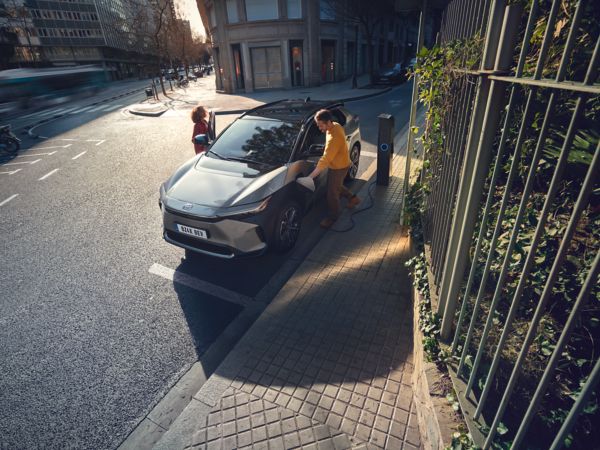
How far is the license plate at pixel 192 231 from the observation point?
411 centimetres

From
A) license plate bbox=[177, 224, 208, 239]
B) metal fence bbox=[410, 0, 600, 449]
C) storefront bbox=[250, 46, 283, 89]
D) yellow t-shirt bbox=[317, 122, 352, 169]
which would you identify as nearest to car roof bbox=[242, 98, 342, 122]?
yellow t-shirt bbox=[317, 122, 352, 169]

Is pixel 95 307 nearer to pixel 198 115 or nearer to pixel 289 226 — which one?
pixel 289 226

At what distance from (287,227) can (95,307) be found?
101 inches

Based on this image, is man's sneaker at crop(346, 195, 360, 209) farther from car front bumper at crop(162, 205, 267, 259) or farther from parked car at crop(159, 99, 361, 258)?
car front bumper at crop(162, 205, 267, 259)

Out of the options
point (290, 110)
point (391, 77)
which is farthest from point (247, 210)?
point (391, 77)

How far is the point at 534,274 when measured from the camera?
2137 mm

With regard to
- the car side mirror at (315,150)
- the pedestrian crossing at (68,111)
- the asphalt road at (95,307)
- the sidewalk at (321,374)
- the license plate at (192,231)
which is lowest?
the asphalt road at (95,307)

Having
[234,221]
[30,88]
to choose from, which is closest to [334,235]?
[234,221]

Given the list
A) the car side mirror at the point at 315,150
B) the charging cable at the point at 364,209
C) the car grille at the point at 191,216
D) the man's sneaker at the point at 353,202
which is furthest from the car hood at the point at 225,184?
the man's sneaker at the point at 353,202

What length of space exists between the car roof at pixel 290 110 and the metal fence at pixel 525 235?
3220 mm

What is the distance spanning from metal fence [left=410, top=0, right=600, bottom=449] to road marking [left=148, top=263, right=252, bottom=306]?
2.36m

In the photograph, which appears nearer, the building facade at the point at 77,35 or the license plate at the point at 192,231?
the license plate at the point at 192,231

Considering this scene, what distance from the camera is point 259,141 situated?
5113 millimetres

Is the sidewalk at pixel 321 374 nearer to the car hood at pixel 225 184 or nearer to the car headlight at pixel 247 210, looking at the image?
the car headlight at pixel 247 210
